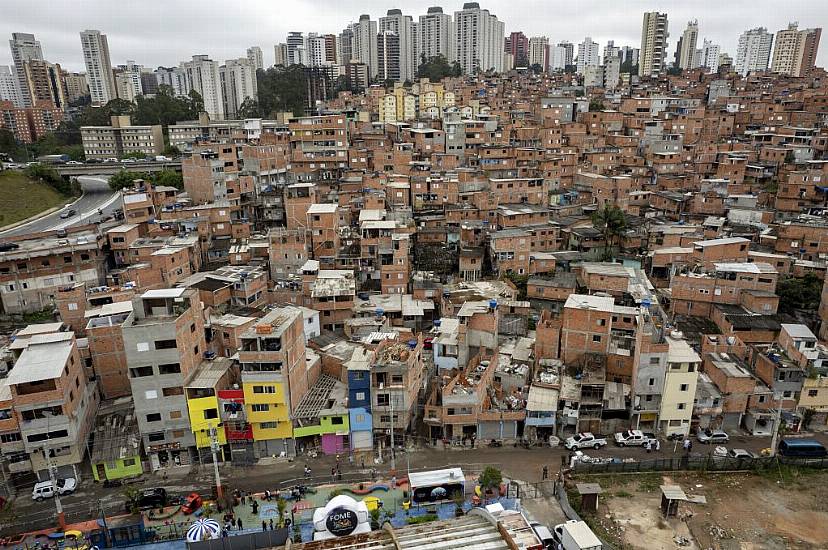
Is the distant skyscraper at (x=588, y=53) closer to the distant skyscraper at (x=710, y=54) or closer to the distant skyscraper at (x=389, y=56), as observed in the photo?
the distant skyscraper at (x=710, y=54)

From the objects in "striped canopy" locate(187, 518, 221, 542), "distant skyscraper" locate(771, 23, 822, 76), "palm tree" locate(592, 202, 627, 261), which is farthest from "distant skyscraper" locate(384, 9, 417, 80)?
"striped canopy" locate(187, 518, 221, 542)

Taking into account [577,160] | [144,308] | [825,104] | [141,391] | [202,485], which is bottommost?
[202,485]

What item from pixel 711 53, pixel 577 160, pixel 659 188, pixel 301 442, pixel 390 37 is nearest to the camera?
pixel 301 442

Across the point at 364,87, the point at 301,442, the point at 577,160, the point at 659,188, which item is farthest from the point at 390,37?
the point at 301,442

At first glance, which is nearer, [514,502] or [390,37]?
[514,502]

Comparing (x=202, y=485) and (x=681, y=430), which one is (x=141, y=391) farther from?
(x=681, y=430)

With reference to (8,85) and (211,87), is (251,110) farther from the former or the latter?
(8,85)

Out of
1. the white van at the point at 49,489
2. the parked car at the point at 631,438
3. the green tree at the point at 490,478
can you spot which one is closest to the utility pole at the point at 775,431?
the parked car at the point at 631,438

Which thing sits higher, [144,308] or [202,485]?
[144,308]
